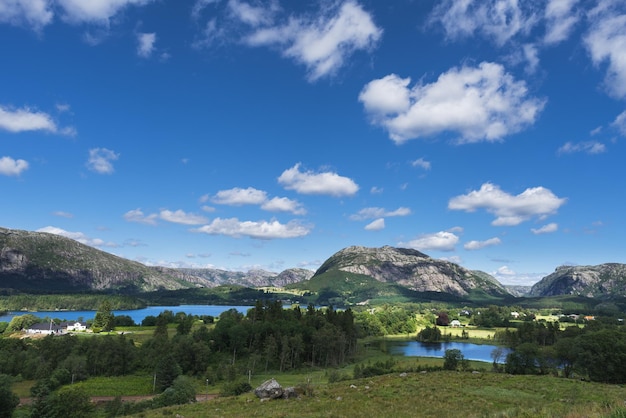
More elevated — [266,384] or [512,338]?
[266,384]

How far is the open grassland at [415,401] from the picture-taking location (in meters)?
37.8

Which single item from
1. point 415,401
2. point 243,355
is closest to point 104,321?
point 243,355

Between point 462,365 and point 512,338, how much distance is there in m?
104

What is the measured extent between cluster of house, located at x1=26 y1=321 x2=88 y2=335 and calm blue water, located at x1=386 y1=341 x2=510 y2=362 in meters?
151

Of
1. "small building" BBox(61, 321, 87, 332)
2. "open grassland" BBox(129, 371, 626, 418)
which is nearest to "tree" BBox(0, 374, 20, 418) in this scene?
"open grassland" BBox(129, 371, 626, 418)

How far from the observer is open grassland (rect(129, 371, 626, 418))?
124 feet

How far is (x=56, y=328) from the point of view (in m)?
180

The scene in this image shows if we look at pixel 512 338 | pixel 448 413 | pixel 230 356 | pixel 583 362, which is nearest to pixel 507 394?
pixel 448 413

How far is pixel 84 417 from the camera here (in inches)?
2378

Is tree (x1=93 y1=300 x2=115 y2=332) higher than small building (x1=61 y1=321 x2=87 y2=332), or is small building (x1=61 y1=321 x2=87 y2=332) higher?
tree (x1=93 y1=300 x2=115 y2=332)

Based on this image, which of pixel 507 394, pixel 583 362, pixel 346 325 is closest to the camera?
pixel 507 394

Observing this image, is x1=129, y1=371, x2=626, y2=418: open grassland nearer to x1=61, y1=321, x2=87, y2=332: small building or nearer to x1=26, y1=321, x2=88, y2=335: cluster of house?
x1=26, y1=321, x2=88, y2=335: cluster of house

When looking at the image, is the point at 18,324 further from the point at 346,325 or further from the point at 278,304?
the point at 346,325

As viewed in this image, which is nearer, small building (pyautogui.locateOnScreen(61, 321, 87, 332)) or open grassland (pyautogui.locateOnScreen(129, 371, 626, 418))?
open grassland (pyautogui.locateOnScreen(129, 371, 626, 418))
